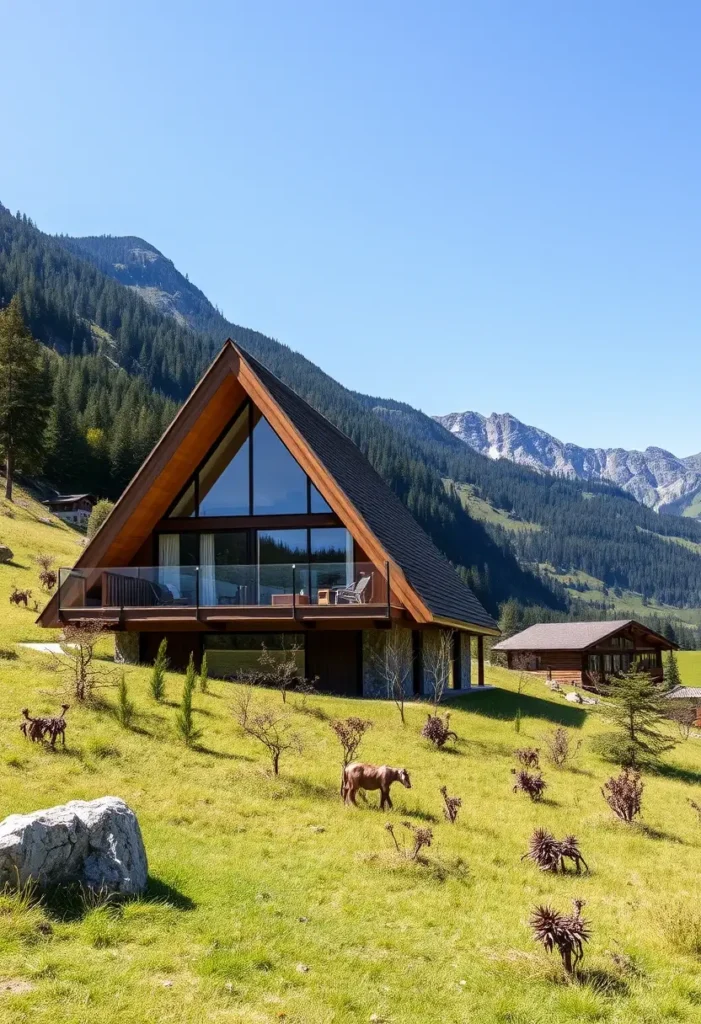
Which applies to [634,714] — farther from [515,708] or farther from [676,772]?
[515,708]

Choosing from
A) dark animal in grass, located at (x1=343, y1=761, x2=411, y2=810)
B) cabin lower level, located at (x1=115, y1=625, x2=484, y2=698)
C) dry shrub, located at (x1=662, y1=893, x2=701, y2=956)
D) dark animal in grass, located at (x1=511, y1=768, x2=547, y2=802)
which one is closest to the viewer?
dry shrub, located at (x1=662, y1=893, x2=701, y2=956)

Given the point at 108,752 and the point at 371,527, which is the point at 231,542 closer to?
the point at 371,527

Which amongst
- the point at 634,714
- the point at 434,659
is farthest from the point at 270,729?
the point at 434,659

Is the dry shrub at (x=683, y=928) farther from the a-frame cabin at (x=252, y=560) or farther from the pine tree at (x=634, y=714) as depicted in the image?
the a-frame cabin at (x=252, y=560)

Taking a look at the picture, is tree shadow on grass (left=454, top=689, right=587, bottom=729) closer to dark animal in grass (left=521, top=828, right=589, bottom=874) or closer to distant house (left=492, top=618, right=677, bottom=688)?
dark animal in grass (left=521, top=828, right=589, bottom=874)

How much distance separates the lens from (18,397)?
49.8 meters

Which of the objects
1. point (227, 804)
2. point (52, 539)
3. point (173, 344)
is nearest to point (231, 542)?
point (227, 804)

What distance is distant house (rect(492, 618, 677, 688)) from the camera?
180ft

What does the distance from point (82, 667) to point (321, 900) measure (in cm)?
856

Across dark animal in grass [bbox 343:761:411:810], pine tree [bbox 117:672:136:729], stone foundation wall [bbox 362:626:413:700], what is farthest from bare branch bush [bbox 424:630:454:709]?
dark animal in grass [bbox 343:761:411:810]

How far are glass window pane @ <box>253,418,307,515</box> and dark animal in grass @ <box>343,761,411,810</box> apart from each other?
11737 mm

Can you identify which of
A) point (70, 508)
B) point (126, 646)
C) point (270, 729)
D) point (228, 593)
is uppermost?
point (70, 508)

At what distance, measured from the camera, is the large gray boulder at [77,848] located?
22.7 feet

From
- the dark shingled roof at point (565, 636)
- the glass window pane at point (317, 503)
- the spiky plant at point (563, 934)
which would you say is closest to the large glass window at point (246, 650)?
the glass window pane at point (317, 503)
